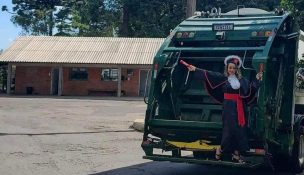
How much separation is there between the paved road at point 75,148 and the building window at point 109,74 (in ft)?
54.7

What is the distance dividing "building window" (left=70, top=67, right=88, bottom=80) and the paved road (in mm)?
16918

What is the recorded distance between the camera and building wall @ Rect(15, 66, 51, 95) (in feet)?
120

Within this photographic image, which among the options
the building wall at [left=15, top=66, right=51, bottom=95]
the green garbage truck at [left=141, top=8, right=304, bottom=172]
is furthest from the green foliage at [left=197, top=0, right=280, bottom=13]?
the green garbage truck at [left=141, top=8, right=304, bottom=172]

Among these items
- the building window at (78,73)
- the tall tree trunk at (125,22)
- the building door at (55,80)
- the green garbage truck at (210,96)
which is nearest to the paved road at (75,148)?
the green garbage truck at (210,96)

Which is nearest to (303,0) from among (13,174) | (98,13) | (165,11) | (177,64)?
(177,64)

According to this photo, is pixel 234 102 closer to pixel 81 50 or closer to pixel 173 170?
pixel 173 170

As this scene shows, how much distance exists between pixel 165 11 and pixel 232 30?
41294 millimetres

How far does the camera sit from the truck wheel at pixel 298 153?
28.1 feet

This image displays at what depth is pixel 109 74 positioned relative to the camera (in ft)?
119

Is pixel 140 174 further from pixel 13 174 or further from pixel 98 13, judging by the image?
pixel 98 13

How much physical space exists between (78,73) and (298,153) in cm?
2897

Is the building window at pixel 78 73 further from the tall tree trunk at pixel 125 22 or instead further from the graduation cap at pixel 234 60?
the graduation cap at pixel 234 60

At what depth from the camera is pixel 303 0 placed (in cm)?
1869

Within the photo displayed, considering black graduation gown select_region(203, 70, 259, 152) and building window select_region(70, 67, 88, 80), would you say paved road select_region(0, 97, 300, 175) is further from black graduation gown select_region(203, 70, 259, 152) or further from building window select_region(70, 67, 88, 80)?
building window select_region(70, 67, 88, 80)
